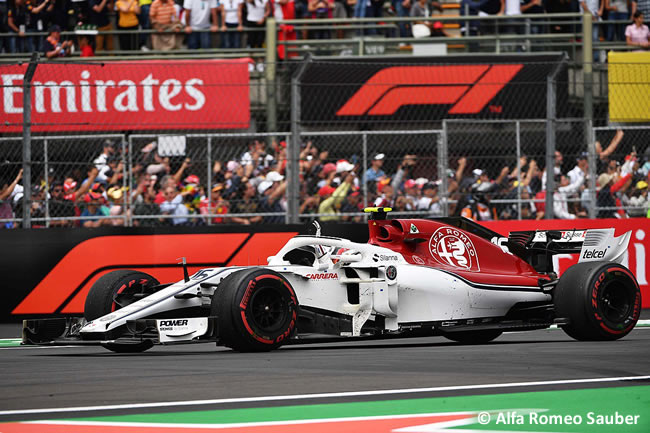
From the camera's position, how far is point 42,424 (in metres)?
5.49

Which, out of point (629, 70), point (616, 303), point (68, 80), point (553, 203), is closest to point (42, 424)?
point (616, 303)

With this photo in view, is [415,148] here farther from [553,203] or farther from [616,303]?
[616,303]

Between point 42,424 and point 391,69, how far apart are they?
1446 cm

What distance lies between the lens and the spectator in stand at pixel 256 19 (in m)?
21.2

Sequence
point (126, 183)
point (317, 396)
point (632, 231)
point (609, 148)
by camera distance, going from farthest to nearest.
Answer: point (632, 231) → point (609, 148) → point (126, 183) → point (317, 396)

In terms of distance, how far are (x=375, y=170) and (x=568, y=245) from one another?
13.0 feet

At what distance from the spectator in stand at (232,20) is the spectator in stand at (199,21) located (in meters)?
0.17

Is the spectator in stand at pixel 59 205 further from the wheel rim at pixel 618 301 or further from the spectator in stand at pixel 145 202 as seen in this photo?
the wheel rim at pixel 618 301

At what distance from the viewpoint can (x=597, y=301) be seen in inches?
Result: 409

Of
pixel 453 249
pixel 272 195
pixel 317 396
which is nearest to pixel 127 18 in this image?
pixel 272 195

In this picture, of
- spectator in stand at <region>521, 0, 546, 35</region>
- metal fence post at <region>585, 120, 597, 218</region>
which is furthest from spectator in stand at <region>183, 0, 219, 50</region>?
metal fence post at <region>585, 120, 597, 218</region>

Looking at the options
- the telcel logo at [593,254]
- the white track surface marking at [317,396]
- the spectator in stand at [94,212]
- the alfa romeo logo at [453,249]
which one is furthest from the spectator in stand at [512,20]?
the white track surface marking at [317,396]

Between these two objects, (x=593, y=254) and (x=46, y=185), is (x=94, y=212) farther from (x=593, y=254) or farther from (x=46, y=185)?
(x=593, y=254)

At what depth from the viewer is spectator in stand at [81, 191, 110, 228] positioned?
14.3 metres
